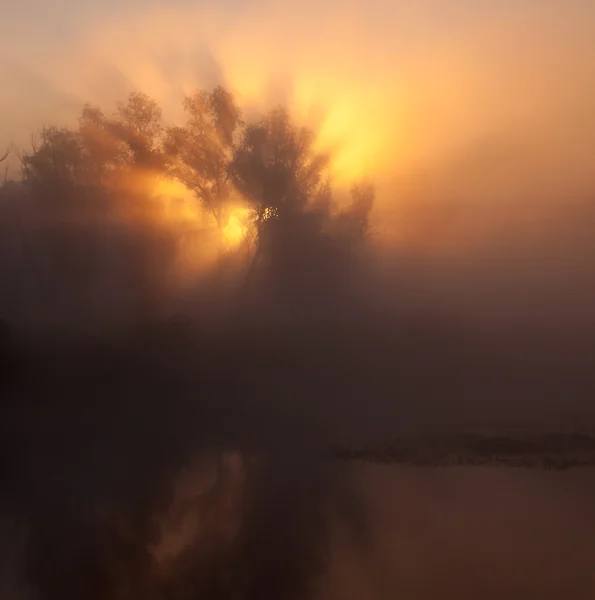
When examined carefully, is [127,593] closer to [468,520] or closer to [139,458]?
[468,520]

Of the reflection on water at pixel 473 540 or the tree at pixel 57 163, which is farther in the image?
the tree at pixel 57 163

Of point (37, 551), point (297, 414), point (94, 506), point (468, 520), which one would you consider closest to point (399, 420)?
point (297, 414)

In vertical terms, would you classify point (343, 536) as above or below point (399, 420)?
below

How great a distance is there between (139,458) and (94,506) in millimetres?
2892

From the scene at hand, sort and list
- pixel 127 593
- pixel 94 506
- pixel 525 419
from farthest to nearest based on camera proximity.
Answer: pixel 525 419 < pixel 94 506 < pixel 127 593

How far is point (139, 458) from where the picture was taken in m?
12.0

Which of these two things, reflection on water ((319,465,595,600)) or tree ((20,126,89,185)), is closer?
reflection on water ((319,465,595,600))

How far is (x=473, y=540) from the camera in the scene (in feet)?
25.1

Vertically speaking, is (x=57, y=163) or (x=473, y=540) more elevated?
(x=57, y=163)

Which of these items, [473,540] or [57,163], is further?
[57,163]

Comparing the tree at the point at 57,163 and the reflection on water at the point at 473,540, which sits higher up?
the tree at the point at 57,163

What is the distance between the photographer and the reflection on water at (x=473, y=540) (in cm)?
637

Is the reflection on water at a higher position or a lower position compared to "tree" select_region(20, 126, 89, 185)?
lower

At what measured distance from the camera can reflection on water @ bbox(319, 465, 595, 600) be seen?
6371 mm
